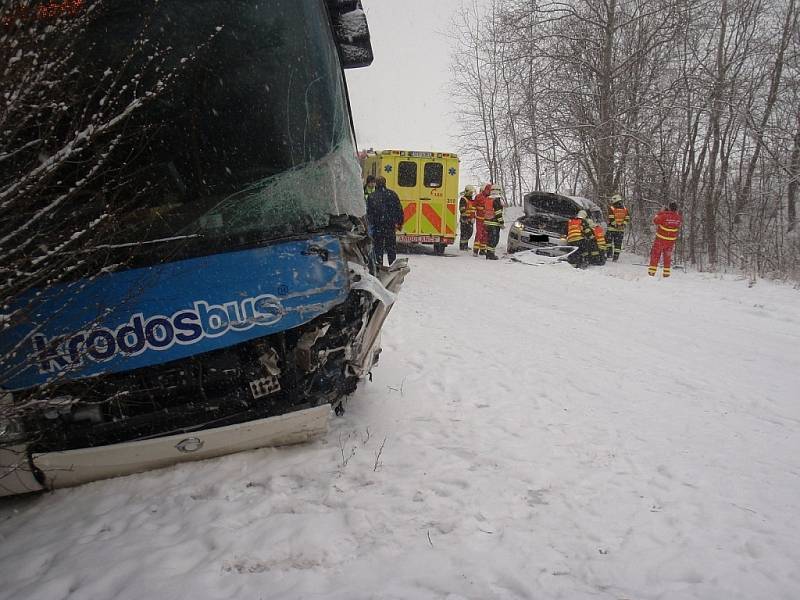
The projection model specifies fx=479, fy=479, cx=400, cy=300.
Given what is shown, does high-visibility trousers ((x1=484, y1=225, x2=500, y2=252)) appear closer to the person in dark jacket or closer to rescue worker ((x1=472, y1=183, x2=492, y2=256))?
rescue worker ((x1=472, y1=183, x2=492, y2=256))

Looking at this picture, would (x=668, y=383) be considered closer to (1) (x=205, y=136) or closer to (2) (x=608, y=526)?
(2) (x=608, y=526)

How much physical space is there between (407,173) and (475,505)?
37.9ft

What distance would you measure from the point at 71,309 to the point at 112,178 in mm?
700

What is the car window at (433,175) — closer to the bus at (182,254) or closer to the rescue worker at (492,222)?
the rescue worker at (492,222)

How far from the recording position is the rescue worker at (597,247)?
13.2 meters

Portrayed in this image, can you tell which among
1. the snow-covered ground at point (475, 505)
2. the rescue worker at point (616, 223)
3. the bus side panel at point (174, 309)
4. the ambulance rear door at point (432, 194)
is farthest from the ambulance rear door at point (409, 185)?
the bus side panel at point (174, 309)

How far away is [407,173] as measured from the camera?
13.2 meters

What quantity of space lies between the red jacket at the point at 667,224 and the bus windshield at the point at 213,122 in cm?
1084

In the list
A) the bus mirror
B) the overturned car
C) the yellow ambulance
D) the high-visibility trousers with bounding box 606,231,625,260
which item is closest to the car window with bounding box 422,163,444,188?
the yellow ambulance

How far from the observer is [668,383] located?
4.49 meters

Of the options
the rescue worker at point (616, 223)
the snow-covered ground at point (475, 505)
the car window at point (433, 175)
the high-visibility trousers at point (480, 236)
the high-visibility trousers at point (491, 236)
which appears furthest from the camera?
the rescue worker at point (616, 223)

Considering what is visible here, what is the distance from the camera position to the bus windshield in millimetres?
2492

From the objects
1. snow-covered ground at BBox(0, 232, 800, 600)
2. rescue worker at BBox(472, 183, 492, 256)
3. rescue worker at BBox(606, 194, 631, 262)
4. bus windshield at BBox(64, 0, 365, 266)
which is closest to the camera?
snow-covered ground at BBox(0, 232, 800, 600)

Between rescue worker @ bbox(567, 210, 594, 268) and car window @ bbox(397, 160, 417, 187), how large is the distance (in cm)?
447
